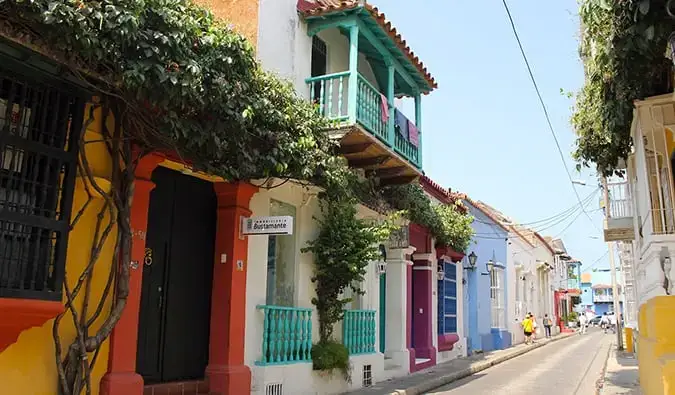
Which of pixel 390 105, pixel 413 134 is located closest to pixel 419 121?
pixel 413 134

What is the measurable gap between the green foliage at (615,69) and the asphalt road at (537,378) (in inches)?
184

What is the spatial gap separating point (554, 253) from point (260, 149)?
129 ft

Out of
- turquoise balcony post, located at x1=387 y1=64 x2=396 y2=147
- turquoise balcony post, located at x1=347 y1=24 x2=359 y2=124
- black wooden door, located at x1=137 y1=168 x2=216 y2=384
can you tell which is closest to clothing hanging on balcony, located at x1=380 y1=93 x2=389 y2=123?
turquoise balcony post, located at x1=387 y1=64 x2=396 y2=147

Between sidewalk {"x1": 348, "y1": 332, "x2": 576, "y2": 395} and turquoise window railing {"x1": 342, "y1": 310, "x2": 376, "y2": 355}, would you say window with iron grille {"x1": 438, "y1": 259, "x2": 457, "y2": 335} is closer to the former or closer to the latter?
sidewalk {"x1": 348, "y1": 332, "x2": 576, "y2": 395}

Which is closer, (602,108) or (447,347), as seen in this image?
(602,108)

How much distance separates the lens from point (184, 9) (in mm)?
6523

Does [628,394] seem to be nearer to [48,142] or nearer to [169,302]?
[169,302]

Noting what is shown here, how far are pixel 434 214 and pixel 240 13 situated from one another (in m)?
7.80

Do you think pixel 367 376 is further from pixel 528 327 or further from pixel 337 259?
pixel 528 327

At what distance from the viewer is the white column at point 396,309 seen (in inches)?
538

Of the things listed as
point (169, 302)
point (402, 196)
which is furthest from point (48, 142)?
point (402, 196)

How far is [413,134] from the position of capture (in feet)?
41.3

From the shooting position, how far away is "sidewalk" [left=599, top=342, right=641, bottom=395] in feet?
36.9

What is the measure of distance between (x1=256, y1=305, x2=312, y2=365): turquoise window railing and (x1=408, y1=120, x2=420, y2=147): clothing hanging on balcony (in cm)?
446
